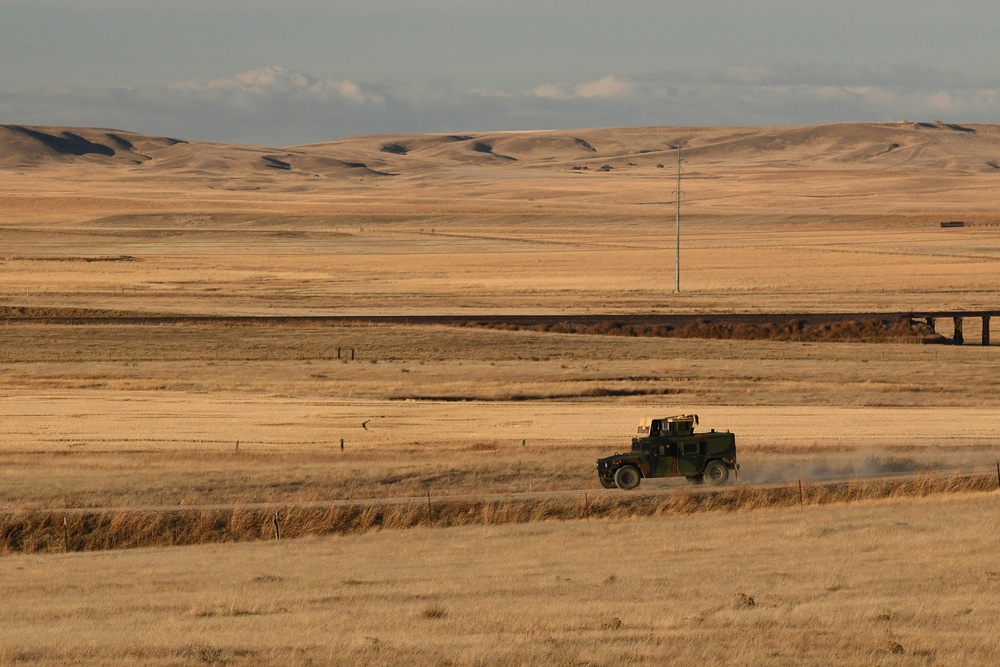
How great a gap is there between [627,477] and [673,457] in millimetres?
1123

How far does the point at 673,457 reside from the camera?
1133 inches

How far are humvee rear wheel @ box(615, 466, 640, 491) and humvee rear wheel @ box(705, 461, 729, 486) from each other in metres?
1.58

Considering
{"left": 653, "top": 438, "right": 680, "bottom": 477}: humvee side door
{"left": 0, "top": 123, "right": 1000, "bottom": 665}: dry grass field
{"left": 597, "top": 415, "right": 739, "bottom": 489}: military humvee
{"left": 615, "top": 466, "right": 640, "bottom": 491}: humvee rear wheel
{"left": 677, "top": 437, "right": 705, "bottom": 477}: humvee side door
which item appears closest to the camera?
{"left": 0, "top": 123, "right": 1000, "bottom": 665}: dry grass field

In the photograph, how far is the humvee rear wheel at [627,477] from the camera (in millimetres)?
28359

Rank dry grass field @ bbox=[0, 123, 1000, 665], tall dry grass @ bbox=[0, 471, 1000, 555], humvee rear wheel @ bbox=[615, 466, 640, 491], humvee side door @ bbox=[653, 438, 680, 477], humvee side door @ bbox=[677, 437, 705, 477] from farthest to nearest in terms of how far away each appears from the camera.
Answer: humvee side door @ bbox=[677, 437, 705, 477]
humvee side door @ bbox=[653, 438, 680, 477]
humvee rear wheel @ bbox=[615, 466, 640, 491]
tall dry grass @ bbox=[0, 471, 1000, 555]
dry grass field @ bbox=[0, 123, 1000, 665]

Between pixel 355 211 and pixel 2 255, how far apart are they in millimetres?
64537

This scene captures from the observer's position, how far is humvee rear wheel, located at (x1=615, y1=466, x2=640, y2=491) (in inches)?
1117

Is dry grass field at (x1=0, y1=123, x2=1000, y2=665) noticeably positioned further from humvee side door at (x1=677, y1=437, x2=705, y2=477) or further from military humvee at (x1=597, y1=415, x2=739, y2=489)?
humvee side door at (x1=677, y1=437, x2=705, y2=477)

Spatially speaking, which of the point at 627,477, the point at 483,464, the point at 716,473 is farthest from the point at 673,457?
the point at 483,464

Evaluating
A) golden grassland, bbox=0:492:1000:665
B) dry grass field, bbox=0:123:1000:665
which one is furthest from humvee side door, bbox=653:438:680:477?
golden grassland, bbox=0:492:1000:665

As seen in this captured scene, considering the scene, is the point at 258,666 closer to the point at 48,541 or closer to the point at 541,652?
the point at 541,652

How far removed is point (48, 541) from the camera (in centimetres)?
2484

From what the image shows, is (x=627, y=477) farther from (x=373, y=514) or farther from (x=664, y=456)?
(x=373, y=514)

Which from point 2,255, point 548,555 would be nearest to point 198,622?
point 548,555
